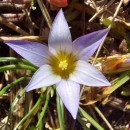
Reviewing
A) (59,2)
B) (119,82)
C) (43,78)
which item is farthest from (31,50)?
(119,82)

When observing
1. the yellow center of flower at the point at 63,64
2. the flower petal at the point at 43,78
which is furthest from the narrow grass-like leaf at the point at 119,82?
the flower petal at the point at 43,78

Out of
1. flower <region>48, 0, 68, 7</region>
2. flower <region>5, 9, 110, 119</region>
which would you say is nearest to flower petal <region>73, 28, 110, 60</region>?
flower <region>5, 9, 110, 119</region>

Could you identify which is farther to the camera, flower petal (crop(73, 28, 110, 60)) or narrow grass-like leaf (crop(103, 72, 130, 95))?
narrow grass-like leaf (crop(103, 72, 130, 95))

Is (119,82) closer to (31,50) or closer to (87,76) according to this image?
(87,76)

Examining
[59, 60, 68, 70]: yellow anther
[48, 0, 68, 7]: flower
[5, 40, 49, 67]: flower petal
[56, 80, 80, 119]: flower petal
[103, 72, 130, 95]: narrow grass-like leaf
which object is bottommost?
[103, 72, 130, 95]: narrow grass-like leaf

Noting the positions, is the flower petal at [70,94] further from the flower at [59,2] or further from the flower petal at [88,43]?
the flower at [59,2]

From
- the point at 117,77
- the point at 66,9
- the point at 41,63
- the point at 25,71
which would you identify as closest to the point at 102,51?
the point at 117,77

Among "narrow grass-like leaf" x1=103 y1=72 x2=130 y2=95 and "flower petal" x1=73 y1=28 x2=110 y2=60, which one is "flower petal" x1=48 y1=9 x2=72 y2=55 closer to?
"flower petal" x1=73 y1=28 x2=110 y2=60
